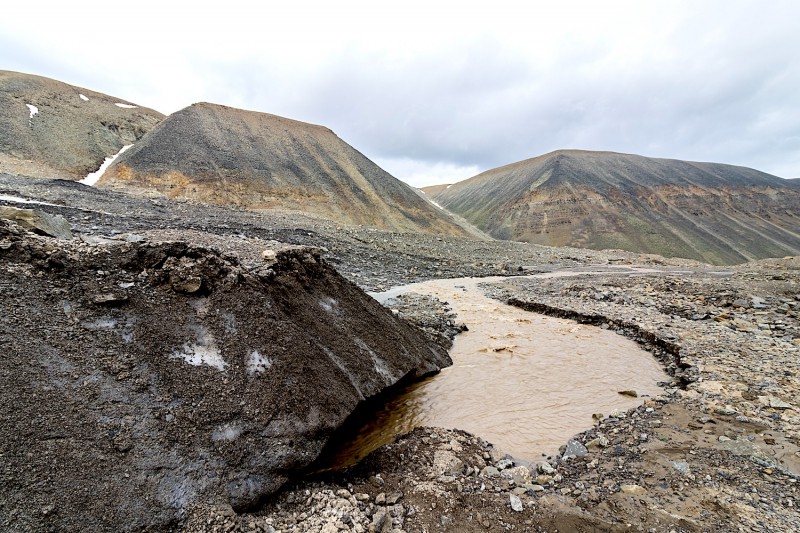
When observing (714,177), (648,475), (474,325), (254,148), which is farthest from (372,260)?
(714,177)

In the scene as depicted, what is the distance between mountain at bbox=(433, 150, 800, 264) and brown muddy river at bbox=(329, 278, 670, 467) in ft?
252

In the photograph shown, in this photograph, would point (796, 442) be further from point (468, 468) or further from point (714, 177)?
point (714, 177)

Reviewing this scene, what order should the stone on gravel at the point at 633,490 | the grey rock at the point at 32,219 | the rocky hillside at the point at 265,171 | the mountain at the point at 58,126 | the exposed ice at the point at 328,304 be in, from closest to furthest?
the stone on gravel at the point at 633,490 < the exposed ice at the point at 328,304 < the grey rock at the point at 32,219 < the mountain at the point at 58,126 < the rocky hillside at the point at 265,171

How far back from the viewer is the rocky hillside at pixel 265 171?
4056 centimetres

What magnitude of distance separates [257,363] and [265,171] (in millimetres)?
47018

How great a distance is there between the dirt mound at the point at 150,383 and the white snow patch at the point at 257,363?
0.05 feet

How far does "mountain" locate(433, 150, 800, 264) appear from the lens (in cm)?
8081

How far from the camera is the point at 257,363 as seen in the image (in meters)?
5.05

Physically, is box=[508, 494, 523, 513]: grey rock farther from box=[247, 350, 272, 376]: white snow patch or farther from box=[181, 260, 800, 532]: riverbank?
box=[247, 350, 272, 376]: white snow patch

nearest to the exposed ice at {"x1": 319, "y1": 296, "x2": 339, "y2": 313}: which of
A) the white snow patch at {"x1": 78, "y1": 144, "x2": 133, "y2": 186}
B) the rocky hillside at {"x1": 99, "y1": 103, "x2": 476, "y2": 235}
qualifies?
the rocky hillside at {"x1": 99, "y1": 103, "x2": 476, "y2": 235}

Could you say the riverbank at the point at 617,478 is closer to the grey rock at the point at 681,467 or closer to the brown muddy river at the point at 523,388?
the grey rock at the point at 681,467

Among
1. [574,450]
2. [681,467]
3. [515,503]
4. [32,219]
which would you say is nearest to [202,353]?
[515,503]

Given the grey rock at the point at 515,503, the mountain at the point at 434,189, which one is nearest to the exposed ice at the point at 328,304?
the grey rock at the point at 515,503

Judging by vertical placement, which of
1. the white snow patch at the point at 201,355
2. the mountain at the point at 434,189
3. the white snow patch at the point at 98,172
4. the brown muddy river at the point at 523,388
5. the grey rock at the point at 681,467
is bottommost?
the brown muddy river at the point at 523,388
